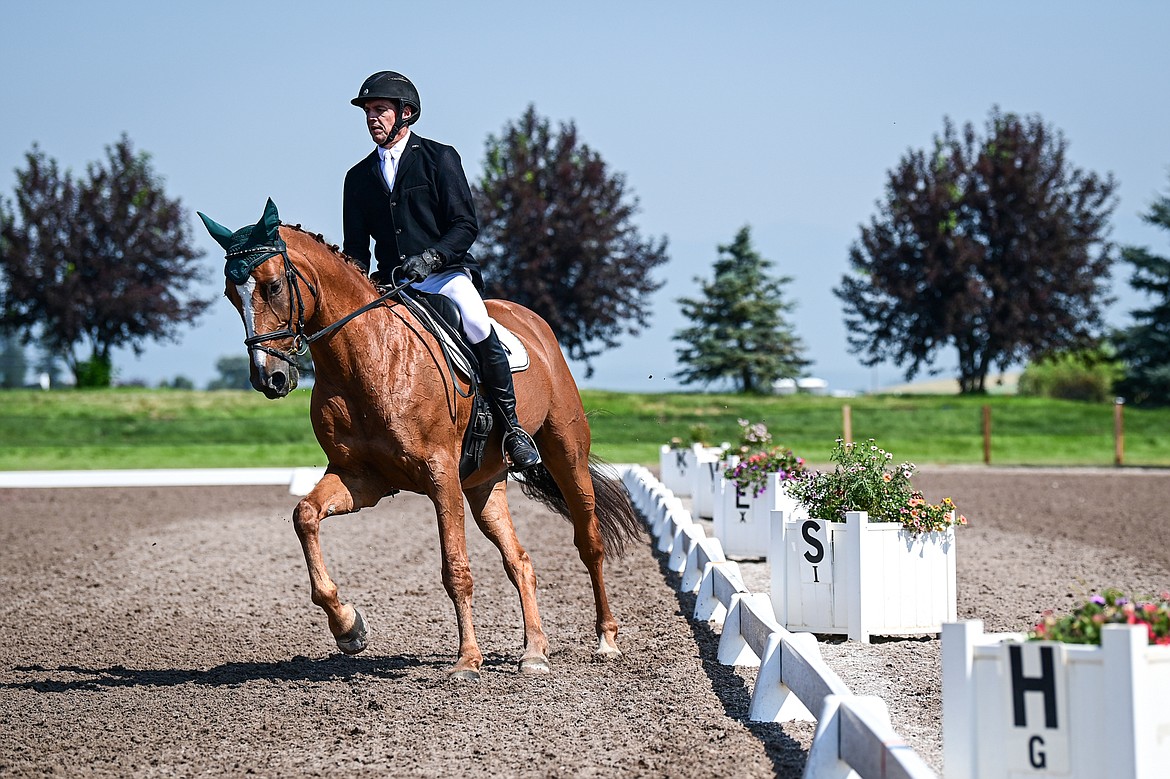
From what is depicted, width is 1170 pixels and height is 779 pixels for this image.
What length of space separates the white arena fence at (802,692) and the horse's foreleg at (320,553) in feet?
6.28

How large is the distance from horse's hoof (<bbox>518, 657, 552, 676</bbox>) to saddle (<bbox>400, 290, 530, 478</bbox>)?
1.05 metres

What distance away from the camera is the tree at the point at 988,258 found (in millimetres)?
43250

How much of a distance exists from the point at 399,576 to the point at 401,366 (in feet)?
15.6

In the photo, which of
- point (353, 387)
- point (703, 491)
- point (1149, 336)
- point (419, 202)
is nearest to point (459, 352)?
point (353, 387)

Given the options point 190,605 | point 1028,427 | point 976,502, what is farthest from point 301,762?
point 1028,427

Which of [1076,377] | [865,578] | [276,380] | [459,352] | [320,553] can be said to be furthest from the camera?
[1076,377]

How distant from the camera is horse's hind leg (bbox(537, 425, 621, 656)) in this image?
7.27 meters

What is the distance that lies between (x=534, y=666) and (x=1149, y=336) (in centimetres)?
3831

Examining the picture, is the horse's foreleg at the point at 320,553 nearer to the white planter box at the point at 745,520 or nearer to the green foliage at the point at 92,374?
the white planter box at the point at 745,520

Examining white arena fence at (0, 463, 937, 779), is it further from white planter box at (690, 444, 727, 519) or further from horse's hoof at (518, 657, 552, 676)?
white planter box at (690, 444, 727, 519)

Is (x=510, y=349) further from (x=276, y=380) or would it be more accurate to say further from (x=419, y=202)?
(x=276, y=380)

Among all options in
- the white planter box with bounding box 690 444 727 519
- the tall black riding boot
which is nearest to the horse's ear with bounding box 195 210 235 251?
the tall black riding boot

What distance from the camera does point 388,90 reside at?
637 cm

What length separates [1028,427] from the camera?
31125 millimetres
